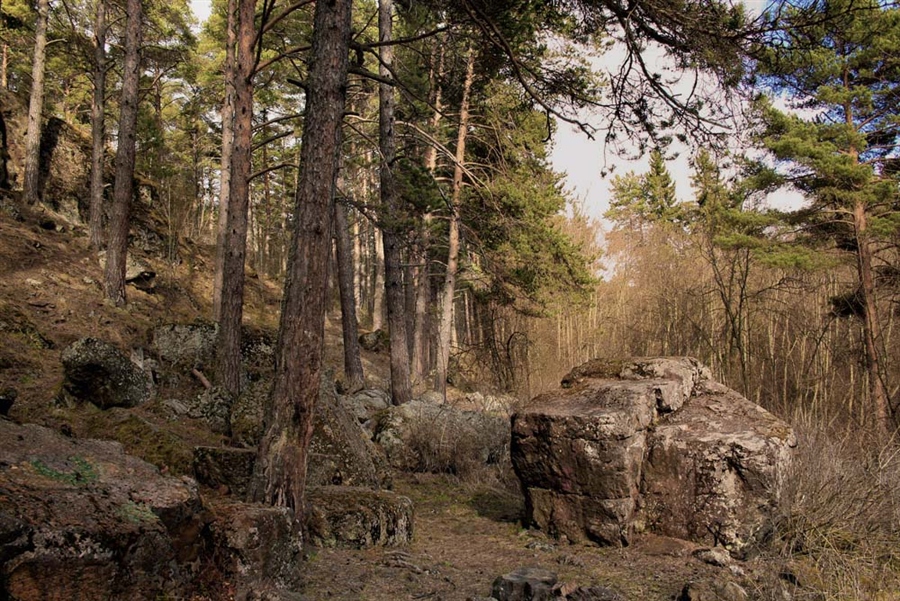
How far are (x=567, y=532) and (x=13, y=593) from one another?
14.8 ft

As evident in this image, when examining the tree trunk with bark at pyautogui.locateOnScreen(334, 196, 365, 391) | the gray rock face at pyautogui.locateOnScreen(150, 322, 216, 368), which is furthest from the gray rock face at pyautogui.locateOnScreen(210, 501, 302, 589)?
the tree trunk with bark at pyautogui.locateOnScreen(334, 196, 365, 391)

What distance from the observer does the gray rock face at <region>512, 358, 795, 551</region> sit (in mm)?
5348

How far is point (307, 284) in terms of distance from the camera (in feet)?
15.6

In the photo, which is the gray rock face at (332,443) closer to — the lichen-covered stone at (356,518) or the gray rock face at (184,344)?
the lichen-covered stone at (356,518)

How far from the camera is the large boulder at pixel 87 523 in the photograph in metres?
2.31

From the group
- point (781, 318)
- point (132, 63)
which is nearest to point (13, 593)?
point (781, 318)

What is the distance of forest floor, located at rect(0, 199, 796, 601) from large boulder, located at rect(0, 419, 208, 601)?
42.9 inches

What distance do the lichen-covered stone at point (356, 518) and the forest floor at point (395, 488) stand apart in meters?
0.14

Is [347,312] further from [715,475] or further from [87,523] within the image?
[87,523]

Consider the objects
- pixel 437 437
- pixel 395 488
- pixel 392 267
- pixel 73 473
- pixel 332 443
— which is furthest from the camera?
pixel 392 267

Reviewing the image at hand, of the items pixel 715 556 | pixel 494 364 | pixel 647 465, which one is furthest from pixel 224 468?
pixel 494 364

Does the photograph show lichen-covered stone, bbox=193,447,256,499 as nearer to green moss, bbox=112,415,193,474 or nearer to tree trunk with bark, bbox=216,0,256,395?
green moss, bbox=112,415,193,474

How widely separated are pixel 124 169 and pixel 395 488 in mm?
8776

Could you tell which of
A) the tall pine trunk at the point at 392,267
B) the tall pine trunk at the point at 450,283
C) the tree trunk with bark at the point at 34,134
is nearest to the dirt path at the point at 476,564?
the tall pine trunk at the point at 392,267
